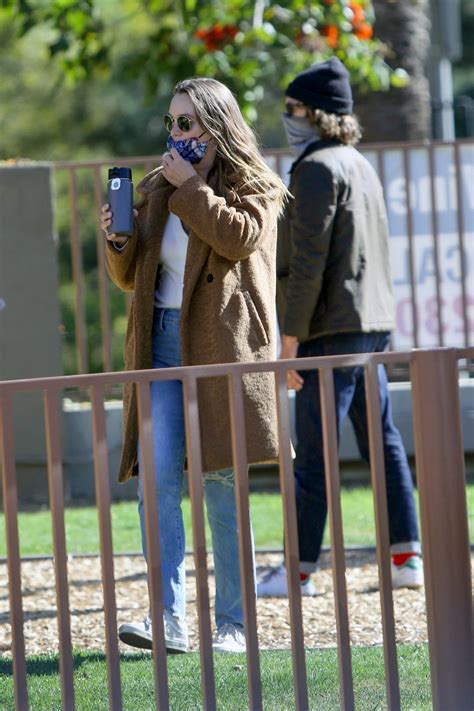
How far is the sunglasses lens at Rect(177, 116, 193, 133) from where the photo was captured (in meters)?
4.37

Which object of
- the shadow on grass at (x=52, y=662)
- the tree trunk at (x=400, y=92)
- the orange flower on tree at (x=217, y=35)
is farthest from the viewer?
the tree trunk at (x=400, y=92)

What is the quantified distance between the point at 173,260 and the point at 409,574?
5.92 feet

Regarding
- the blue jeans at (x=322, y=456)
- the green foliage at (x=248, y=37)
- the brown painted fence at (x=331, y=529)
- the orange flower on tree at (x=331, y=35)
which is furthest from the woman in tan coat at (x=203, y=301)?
the orange flower on tree at (x=331, y=35)

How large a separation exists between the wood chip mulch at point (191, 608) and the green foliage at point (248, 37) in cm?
364

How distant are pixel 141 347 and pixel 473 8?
22.6m

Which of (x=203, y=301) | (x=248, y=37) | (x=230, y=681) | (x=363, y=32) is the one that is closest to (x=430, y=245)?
(x=363, y=32)

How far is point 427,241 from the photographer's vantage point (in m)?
8.05

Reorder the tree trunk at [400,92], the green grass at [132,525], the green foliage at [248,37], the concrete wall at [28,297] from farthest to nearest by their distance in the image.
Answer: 1. the tree trunk at [400,92]
2. the green foliage at [248,37]
3. the concrete wall at [28,297]
4. the green grass at [132,525]

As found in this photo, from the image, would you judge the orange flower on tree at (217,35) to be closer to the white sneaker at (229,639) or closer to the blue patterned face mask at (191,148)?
the blue patterned face mask at (191,148)

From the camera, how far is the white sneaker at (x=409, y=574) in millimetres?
5473

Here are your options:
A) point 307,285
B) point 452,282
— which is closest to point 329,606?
point 307,285

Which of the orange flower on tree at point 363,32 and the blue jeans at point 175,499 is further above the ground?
the orange flower on tree at point 363,32

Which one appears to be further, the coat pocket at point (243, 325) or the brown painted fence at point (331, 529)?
the coat pocket at point (243, 325)

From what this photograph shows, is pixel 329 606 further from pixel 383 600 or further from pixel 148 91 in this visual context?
pixel 148 91
